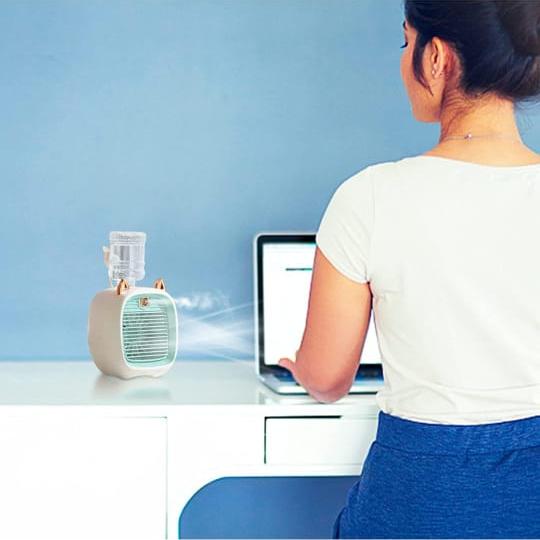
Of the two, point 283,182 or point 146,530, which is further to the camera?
point 283,182

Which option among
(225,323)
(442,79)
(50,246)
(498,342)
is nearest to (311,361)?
(498,342)

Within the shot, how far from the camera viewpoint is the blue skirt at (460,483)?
40.6 inches

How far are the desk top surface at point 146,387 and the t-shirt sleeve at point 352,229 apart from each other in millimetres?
407

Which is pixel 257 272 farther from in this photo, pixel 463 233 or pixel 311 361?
pixel 463 233

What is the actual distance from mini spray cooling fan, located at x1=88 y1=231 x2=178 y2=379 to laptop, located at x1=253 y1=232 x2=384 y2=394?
16 cm

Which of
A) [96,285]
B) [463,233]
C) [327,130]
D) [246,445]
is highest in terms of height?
[327,130]

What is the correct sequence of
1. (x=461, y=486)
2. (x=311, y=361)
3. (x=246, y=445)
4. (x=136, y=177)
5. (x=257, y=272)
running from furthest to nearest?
(x=136, y=177)
(x=257, y=272)
(x=246, y=445)
(x=311, y=361)
(x=461, y=486)

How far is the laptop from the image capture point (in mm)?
1714

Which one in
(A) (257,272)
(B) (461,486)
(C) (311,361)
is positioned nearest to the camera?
(B) (461,486)

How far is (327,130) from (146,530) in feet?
2.81

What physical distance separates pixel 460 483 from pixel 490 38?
1.61 ft

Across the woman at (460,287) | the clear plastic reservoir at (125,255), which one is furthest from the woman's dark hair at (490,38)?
the clear plastic reservoir at (125,255)

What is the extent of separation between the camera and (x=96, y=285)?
6.20ft

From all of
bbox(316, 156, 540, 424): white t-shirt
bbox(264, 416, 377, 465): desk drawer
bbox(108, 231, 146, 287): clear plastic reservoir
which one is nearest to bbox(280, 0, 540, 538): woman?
bbox(316, 156, 540, 424): white t-shirt
